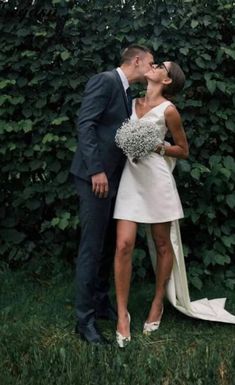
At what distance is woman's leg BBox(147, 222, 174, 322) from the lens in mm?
4734

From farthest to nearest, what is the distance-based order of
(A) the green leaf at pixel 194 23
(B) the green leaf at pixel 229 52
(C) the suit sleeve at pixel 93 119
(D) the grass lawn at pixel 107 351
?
(B) the green leaf at pixel 229 52
(A) the green leaf at pixel 194 23
(C) the suit sleeve at pixel 93 119
(D) the grass lawn at pixel 107 351

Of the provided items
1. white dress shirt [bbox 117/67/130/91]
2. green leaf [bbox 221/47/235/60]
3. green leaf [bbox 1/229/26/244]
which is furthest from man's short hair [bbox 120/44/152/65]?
green leaf [bbox 1/229/26/244]

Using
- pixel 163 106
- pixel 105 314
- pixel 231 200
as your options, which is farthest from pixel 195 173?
pixel 105 314

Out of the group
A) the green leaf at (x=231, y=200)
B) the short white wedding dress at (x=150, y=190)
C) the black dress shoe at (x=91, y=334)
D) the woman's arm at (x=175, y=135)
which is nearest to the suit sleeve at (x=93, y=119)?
the short white wedding dress at (x=150, y=190)

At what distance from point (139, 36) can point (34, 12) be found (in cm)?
97

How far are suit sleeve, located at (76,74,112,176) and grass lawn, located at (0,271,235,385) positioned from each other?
1.16 m

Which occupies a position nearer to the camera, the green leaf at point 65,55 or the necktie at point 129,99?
the necktie at point 129,99

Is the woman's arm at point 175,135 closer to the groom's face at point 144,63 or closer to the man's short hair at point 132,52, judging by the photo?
the groom's face at point 144,63

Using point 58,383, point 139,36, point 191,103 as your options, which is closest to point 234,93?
point 191,103

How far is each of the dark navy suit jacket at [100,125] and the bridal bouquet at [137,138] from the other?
82mm

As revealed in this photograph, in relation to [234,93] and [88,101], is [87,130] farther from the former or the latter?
[234,93]

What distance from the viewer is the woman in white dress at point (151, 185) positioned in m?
4.59

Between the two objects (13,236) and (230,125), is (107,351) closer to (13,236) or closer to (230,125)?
(13,236)

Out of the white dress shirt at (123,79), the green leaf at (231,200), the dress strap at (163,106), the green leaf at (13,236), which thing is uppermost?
the white dress shirt at (123,79)
